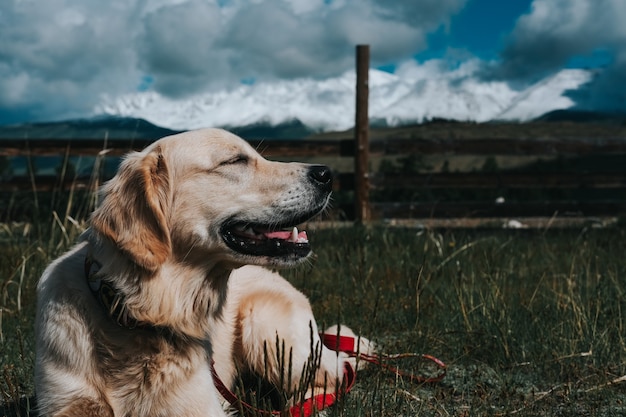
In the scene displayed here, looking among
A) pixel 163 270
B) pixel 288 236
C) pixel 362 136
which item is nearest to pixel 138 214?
pixel 163 270

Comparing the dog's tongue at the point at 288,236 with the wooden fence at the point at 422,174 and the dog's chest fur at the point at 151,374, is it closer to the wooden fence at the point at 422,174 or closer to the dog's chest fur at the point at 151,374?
the dog's chest fur at the point at 151,374

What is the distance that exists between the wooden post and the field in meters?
4.00

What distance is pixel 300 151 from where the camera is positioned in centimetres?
973

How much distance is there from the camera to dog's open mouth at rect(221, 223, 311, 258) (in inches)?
101

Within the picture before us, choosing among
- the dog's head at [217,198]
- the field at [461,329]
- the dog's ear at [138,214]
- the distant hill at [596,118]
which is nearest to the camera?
the dog's ear at [138,214]

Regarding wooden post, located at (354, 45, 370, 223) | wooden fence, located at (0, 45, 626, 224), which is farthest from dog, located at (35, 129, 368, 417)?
wooden post, located at (354, 45, 370, 223)

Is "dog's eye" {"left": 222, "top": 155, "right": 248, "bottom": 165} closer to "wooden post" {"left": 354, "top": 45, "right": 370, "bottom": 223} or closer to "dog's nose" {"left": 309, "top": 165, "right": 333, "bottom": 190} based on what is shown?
"dog's nose" {"left": 309, "top": 165, "right": 333, "bottom": 190}

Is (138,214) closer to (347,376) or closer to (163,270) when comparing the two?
(163,270)

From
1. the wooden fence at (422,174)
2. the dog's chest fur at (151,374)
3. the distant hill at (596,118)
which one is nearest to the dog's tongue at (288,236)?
the dog's chest fur at (151,374)

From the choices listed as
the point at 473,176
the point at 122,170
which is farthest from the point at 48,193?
the point at 122,170

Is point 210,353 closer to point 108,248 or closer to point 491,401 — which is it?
point 108,248

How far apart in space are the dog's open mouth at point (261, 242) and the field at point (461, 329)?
388 millimetres

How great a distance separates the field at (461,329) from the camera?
2.88m

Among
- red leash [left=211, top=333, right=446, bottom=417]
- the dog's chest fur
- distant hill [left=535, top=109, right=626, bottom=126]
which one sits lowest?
red leash [left=211, top=333, right=446, bottom=417]
